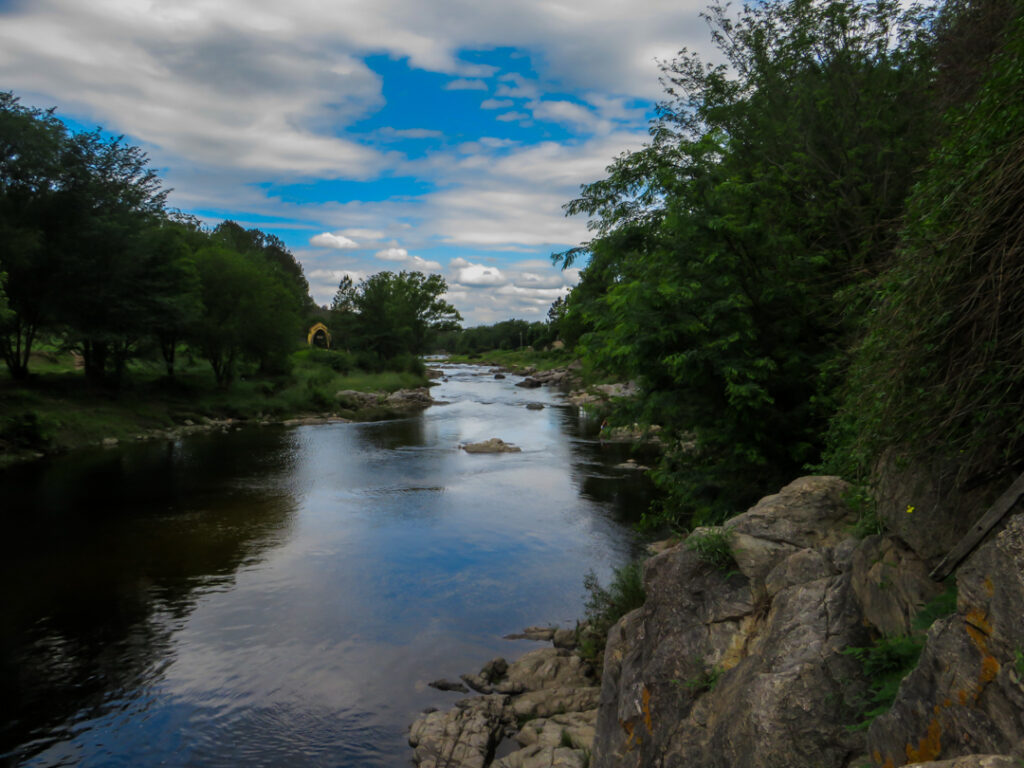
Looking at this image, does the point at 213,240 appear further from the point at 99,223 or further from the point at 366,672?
the point at 366,672

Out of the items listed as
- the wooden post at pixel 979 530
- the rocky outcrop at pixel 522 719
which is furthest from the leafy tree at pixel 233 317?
the wooden post at pixel 979 530

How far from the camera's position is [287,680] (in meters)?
10.3

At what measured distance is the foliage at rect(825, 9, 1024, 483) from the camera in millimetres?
3688

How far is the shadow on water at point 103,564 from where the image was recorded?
10086mm

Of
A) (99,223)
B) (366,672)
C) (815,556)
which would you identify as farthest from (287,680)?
(99,223)

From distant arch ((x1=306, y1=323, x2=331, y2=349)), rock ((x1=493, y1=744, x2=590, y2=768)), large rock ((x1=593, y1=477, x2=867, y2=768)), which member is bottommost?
rock ((x1=493, y1=744, x2=590, y2=768))

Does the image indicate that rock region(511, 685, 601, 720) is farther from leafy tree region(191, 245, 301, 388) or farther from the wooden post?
leafy tree region(191, 245, 301, 388)

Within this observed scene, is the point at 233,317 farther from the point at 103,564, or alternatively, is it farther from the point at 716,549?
the point at 716,549

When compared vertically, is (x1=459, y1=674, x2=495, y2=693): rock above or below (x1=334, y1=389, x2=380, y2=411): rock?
below

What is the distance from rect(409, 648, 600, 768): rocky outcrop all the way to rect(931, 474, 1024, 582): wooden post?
474 centimetres

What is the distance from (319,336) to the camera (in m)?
85.2

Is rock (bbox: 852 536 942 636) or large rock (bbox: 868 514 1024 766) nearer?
large rock (bbox: 868 514 1024 766)

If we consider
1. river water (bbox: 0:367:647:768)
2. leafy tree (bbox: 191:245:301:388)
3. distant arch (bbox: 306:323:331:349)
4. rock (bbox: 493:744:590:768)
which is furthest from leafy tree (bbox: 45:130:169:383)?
distant arch (bbox: 306:323:331:349)

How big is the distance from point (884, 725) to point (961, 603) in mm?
818
